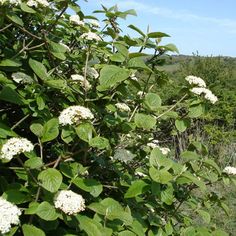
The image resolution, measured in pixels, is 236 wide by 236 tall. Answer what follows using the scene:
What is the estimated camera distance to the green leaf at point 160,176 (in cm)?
161

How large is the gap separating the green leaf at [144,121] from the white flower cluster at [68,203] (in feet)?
1.62

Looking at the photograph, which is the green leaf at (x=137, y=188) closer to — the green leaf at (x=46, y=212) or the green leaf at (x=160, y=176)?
the green leaf at (x=160, y=176)

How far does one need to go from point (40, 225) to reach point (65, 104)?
56 centimetres

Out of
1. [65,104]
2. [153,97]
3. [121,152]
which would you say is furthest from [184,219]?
[65,104]

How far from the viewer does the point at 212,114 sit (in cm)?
884

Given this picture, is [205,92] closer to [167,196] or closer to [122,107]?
[122,107]

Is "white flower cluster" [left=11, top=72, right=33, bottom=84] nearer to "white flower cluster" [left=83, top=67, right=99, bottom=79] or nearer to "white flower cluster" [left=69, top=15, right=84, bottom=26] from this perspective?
"white flower cluster" [left=83, top=67, right=99, bottom=79]

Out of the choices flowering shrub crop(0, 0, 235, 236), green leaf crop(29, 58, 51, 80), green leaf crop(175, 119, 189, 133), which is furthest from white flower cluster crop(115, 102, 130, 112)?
green leaf crop(29, 58, 51, 80)

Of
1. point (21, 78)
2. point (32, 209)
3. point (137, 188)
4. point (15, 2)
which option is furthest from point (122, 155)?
point (15, 2)

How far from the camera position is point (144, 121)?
1784 millimetres

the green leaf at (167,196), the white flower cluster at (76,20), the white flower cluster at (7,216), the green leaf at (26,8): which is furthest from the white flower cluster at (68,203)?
the white flower cluster at (76,20)

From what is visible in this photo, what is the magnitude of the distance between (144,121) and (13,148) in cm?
56

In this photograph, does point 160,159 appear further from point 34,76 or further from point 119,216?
point 34,76

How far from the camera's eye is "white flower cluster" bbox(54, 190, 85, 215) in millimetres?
1351
